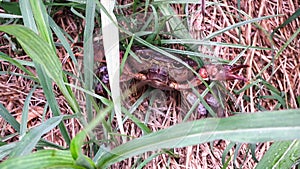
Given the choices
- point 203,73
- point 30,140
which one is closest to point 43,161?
point 30,140

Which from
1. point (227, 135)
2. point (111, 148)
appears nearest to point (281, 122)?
point (227, 135)

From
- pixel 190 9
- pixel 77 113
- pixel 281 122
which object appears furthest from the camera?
pixel 190 9

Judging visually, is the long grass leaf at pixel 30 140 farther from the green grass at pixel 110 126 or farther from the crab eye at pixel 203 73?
the crab eye at pixel 203 73

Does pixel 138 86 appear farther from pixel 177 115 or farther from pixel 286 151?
pixel 286 151

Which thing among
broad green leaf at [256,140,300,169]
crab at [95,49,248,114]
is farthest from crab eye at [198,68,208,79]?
broad green leaf at [256,140,300,169]

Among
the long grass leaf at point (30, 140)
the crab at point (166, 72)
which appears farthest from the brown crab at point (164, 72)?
the long grass leaf at point (30, 140)

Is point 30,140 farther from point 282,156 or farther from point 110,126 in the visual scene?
point 282,156

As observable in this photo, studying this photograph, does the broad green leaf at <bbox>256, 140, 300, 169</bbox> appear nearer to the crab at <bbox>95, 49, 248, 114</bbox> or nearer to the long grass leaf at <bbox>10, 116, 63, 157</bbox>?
the crab at <bbox>95, 49, 248, 114</bbox>

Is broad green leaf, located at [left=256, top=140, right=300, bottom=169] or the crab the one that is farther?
broad green leaf, located at [left=256, top=140, right=300, bottom=169]
